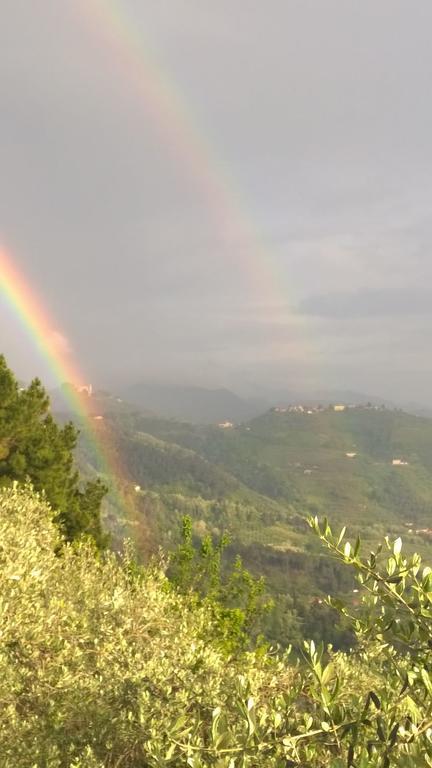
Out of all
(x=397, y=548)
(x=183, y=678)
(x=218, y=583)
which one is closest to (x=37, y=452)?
(x=218, y=583)

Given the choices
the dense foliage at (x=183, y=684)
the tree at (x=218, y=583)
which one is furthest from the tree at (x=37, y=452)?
Answer: the dense foliage at (x=183, y=684)

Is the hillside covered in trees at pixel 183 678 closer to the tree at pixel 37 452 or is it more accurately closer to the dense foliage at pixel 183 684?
the dense foliage at pixel 183 684

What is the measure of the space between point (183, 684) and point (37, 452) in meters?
30.5

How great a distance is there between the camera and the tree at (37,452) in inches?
1403

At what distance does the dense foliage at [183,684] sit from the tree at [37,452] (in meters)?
19.1

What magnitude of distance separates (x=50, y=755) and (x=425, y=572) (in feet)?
21.0

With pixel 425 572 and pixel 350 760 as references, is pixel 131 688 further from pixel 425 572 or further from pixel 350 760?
pixel 425 572

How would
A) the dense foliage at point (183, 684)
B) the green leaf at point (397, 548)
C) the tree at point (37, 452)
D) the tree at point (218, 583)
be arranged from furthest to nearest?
the tree at point (37, 452), the tree at point (218, 583), the green leaf at point (397, 548), the dense foliage at point (183, 684)

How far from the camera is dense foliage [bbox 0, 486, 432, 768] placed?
4996mm

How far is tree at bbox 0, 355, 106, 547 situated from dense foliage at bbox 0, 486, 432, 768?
19.1 metres

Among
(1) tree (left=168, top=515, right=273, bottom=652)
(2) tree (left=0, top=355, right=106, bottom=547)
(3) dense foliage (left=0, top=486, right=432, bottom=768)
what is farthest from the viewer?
(2) tree (left=0, top=355, right=106, bottom=547)

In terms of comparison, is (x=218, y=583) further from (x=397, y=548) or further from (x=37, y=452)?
(x=397, y=548)

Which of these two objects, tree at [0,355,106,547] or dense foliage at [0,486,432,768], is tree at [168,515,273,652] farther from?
tree at [0,355,106,547]

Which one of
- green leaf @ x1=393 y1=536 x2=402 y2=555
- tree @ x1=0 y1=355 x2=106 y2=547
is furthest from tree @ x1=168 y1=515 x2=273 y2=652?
green leaf @ x1=393 y1=536 x2=402 y2=555
